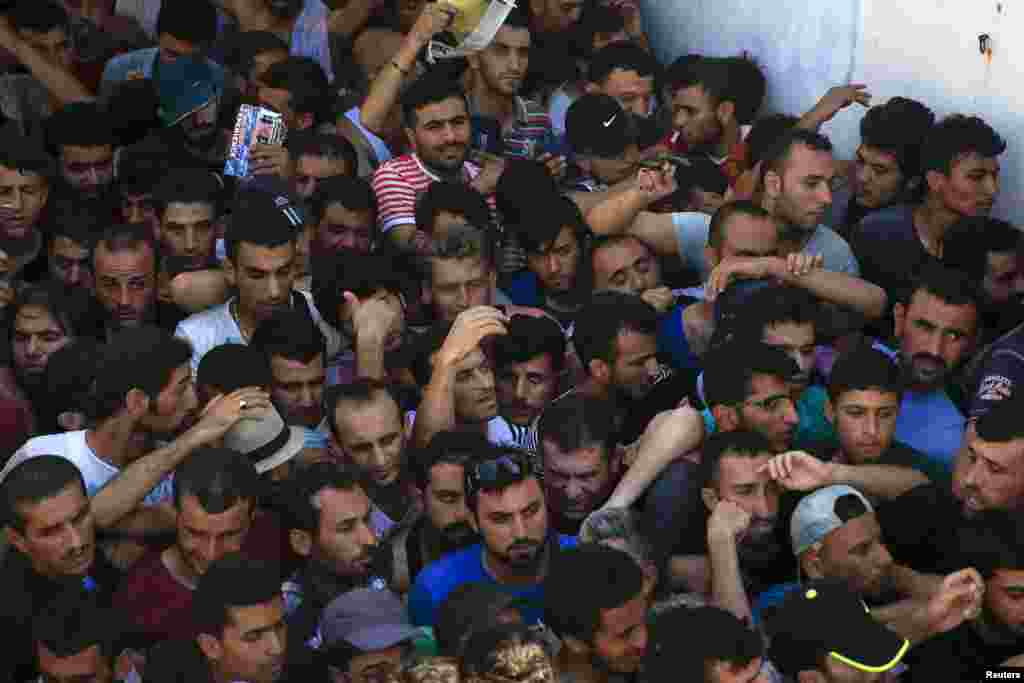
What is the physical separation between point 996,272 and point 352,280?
97.4 inches

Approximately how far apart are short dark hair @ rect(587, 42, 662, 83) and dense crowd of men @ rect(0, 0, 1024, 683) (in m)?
0.05

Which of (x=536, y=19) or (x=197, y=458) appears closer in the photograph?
(x=197, y=458)

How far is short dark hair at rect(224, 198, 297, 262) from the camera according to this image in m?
7.52

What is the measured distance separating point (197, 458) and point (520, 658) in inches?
59.9

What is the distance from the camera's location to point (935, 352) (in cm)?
696

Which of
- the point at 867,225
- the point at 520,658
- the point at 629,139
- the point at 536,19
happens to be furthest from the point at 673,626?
the point at 536,19

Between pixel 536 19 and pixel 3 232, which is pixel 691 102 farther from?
pixel 3 232

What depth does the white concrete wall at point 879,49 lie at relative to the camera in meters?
7.63

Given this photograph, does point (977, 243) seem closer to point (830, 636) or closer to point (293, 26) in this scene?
point (830, 636)

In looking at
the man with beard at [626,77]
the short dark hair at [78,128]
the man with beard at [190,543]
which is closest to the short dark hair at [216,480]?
the man with beard at [190,543]

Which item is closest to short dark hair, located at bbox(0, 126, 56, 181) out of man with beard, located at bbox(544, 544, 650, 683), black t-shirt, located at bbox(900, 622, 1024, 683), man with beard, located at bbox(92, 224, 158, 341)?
→ man with beard, located at bbox(92, 224, 158, 341)

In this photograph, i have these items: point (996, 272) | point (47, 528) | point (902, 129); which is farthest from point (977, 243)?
point (47, 528)

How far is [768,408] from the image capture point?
6.61 metres

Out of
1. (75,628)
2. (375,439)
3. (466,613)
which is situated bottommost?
(375,439)
